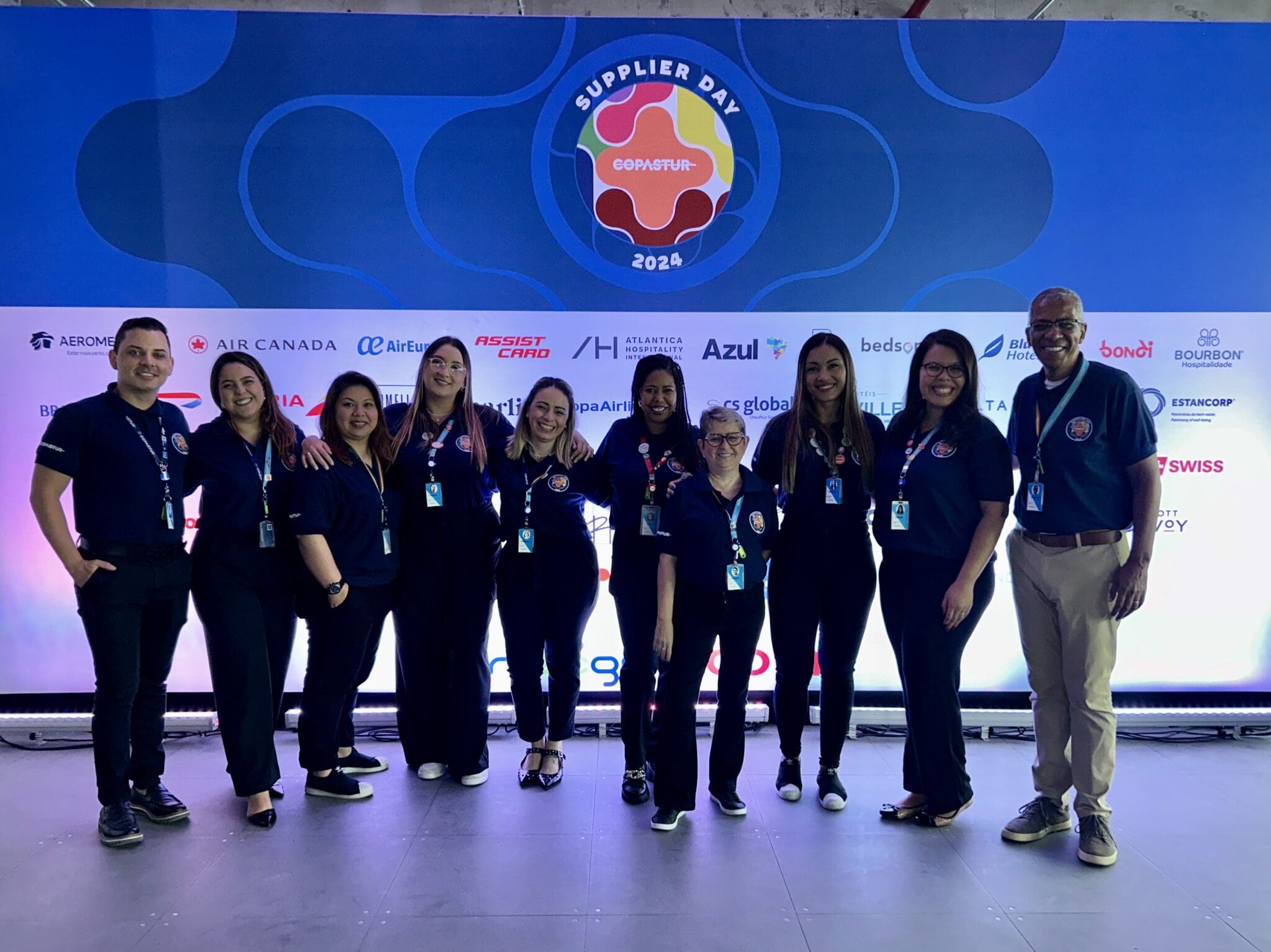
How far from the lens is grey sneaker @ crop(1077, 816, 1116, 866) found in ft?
8.48

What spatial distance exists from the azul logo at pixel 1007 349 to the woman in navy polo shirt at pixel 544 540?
2.07 metres

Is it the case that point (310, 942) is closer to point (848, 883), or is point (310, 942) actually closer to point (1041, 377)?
point (848, 883)

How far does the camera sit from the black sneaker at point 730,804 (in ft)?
9.55

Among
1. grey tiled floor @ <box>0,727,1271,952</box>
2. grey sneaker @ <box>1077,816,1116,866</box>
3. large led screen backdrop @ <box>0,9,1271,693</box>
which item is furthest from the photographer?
large led screen backdrop @ <box>0,9,1271,693</box>

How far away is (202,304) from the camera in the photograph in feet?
12.3

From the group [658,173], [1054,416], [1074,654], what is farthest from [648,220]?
[1074,654]

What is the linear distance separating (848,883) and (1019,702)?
192 cm

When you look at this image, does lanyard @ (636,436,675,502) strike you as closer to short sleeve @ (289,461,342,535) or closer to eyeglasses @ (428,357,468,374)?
eyeglasses @ (428,357,468,374)

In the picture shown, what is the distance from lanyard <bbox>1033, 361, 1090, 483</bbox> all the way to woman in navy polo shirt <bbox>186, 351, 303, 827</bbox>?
8.52 feet

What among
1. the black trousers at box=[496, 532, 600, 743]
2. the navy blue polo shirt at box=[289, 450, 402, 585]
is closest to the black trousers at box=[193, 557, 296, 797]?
the navy blue polo shirt at box=[289, 450, 402, 585]

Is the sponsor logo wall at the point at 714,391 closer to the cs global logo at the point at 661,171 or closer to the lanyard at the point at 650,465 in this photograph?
the cs global logo at the point at 661,171

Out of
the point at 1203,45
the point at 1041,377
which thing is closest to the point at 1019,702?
the point at 1041,377

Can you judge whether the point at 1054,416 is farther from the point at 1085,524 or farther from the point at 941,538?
the point at 941,538

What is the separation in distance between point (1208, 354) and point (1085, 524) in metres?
1.87
